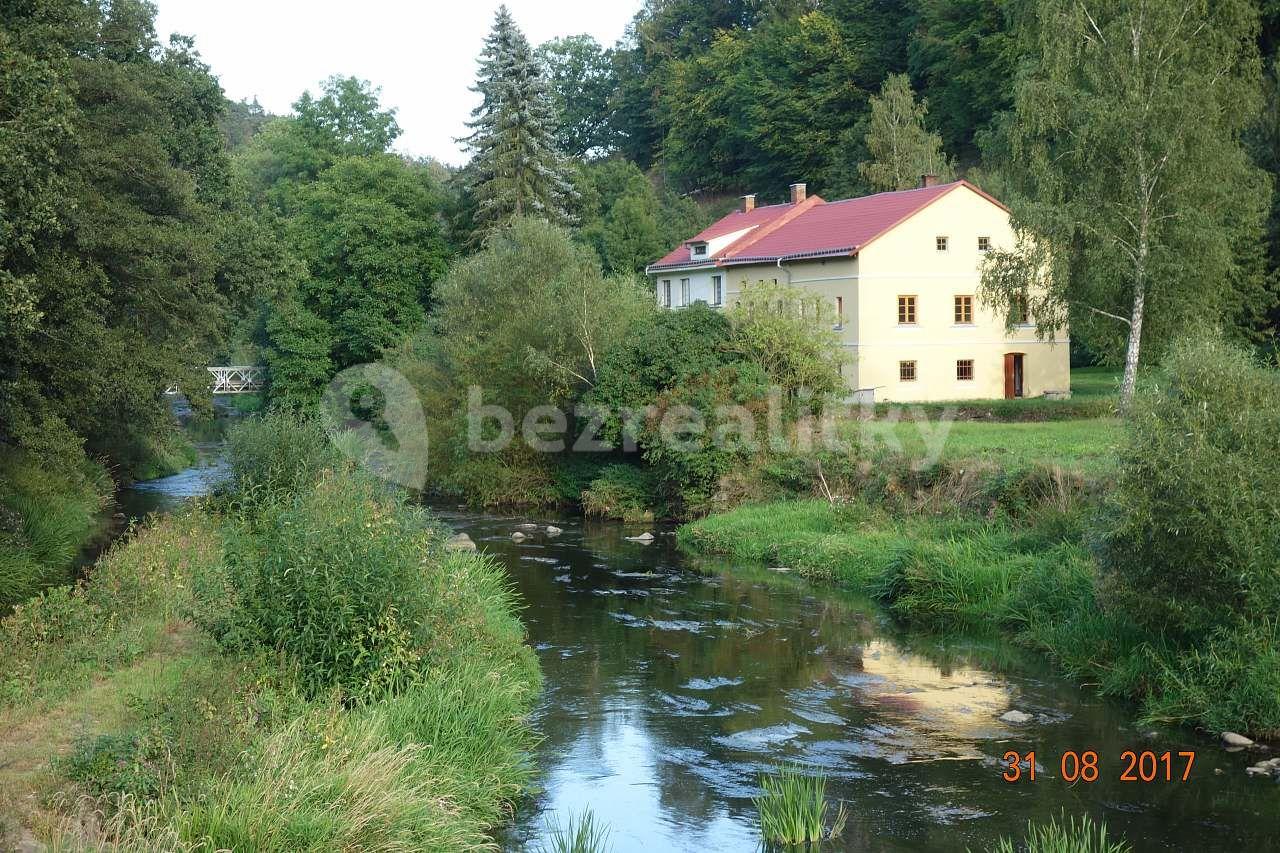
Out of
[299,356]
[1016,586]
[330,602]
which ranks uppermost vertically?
[299,356]

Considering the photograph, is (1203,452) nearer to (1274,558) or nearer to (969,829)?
(1274,558)

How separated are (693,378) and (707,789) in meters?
19.7

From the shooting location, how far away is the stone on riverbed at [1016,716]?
14.5 metres

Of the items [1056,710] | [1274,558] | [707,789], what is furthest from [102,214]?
[1274,558]

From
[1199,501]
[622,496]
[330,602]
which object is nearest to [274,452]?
[622,496]

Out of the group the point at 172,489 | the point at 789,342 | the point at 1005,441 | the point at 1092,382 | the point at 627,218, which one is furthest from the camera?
the point at 627,218

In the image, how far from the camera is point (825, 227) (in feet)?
147

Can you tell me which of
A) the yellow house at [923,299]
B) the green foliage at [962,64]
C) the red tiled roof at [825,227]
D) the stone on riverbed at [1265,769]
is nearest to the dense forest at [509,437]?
the green foliage at [962,64]

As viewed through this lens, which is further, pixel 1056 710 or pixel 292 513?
pixel 1056 710

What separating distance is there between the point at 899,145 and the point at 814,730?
152ft

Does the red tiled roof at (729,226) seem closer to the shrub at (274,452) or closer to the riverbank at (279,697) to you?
the shrub at (274,452)

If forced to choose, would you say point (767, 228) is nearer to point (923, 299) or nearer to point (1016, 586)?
point (923, 299)

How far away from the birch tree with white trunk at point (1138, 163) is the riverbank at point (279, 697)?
18256 mm

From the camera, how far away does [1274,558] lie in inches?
539
